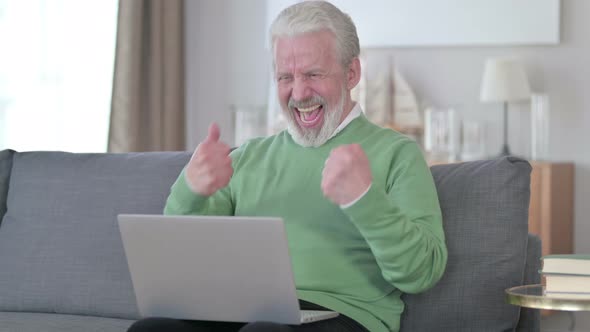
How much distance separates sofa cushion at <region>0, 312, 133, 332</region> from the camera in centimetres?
217

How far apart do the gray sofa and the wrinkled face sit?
0.28m

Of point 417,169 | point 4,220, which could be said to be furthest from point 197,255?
point 4,220

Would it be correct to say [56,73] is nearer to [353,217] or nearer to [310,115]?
[310,115]

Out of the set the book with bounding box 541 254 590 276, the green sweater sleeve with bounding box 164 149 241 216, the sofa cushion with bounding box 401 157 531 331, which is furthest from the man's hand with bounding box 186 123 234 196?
the book with bounding box 541 254 590 276

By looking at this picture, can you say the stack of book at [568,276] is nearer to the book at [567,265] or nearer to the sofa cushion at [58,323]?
the book at [567,265]

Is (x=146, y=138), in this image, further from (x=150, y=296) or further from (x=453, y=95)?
(x=150, y=296)

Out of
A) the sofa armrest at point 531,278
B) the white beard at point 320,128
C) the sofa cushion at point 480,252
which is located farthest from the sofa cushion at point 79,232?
the sofa armrest at point 531,278

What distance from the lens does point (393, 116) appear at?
5.04 m

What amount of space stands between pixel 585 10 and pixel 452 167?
2.98m

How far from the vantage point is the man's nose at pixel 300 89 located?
6.53 ft

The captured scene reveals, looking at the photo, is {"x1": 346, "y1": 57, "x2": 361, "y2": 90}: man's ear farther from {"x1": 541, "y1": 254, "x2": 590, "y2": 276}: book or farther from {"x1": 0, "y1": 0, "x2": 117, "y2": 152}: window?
{"x1": 0, "y1": 0, "x2": 117, "y2": 152}: window

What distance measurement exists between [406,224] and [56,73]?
3157 mm

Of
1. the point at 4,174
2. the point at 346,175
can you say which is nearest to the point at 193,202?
the point at 346,175

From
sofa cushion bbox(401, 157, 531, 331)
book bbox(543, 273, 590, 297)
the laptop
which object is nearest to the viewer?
the laptop
